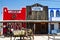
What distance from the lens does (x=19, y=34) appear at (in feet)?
56.6

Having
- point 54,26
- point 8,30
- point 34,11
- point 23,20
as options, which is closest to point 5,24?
point 8,30

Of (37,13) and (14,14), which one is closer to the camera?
(14,14)

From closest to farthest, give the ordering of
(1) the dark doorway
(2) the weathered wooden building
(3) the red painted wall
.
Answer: (3) the red painted wall, (2) the weathered wooden building, (1) the dark doorway

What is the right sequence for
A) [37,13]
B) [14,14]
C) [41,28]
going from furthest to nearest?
[41,28] < [37,13] < [14,14]

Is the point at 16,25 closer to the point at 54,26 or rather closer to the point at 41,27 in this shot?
the point at 41,27

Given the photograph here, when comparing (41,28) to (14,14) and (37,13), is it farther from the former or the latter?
(14,14)

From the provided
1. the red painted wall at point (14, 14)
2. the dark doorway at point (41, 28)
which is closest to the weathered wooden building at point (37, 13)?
the dark doorway at point (41, 28)

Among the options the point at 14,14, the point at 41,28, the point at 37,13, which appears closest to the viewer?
the point at 14,14

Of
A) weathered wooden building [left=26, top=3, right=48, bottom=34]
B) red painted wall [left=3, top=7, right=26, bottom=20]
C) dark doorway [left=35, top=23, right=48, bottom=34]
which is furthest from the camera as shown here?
dark doorway [left=35, top=23, right=48, bottom=34]

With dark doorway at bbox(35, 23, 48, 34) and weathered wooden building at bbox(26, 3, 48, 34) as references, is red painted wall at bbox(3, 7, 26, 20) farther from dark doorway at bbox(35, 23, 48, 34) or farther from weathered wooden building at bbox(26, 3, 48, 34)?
dark doorway at bbox(35, 23, 48, 34)

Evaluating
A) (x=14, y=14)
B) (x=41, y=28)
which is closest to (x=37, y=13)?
(x=41, y=28)

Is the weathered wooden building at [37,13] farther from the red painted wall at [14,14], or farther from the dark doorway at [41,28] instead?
the red painted wall at [14,14]

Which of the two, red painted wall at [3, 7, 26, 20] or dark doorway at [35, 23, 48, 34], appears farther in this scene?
dark doorway at [35, 23, 48, 34]

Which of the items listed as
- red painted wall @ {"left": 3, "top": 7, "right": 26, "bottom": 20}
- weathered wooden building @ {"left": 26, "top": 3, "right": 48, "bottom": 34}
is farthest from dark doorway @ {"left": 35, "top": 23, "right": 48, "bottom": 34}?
red painted wall @ {"left": 3, "top": 7, "right": 26, "bottom": 20}
